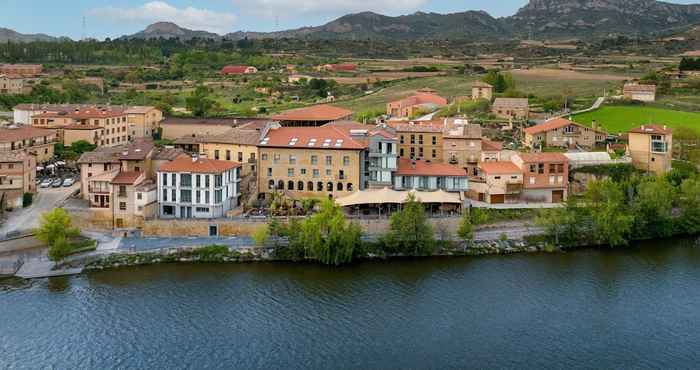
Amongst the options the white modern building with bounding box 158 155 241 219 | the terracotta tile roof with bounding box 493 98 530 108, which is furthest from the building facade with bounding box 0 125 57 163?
the terracotta tile roof with bounding box 493 98 530 108

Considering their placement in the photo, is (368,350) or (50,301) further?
(50,301)

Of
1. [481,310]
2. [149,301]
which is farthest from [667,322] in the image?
[149,301]

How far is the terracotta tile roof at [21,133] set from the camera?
3575 cm

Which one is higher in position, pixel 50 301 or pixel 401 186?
pixel 401 186

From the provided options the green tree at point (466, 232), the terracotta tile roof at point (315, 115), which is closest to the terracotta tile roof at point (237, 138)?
the terracotta tile roof at point (315, 115)

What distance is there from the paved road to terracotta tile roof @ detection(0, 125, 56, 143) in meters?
3.91

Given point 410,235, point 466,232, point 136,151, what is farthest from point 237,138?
point 466,232

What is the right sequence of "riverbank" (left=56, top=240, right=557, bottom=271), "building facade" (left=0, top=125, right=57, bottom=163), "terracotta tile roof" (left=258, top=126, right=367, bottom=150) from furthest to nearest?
"building facade" (left=0, top=125, right=57, bottom=163) < "terracotta tile roof" (left=258, top=126, right=367, bottom=150) < "riverbank" (left=56, top=240, right=557, bottom=271)

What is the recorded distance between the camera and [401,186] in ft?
107

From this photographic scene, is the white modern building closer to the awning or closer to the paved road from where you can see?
the awning

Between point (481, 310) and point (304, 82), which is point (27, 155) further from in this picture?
point (304, 82)

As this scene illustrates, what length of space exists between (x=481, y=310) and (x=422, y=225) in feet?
19.5

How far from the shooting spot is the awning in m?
30.3

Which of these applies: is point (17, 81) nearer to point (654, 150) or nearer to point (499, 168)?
point (499, 168)
